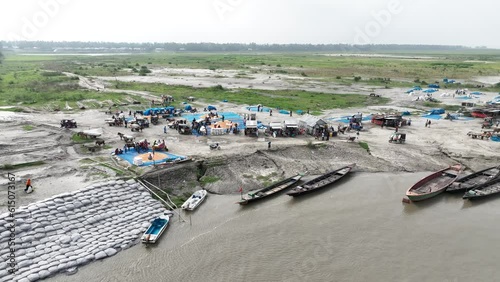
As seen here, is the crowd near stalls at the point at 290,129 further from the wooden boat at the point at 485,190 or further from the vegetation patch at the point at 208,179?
the wooden boat at the point at 485,190

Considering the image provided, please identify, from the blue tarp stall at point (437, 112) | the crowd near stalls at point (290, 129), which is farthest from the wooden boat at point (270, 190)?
the blue tarp stall at point (437, 112)

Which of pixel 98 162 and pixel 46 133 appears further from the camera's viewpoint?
pixel 46 133

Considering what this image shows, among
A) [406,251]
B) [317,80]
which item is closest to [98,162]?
[406,251]

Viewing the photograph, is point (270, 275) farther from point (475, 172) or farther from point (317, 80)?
point (317, 80)

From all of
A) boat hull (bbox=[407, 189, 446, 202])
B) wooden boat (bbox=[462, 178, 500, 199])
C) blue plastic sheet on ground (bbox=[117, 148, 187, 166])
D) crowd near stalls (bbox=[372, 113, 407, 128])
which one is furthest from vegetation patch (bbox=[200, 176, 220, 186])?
crowd near stalls (bbox=[372, 113, 407, 128])

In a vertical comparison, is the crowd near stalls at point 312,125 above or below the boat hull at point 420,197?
above

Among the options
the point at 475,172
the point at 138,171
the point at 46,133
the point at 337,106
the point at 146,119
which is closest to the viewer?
the point at 138,171
